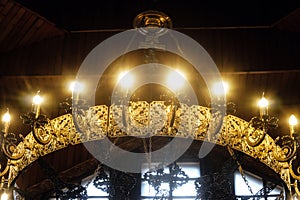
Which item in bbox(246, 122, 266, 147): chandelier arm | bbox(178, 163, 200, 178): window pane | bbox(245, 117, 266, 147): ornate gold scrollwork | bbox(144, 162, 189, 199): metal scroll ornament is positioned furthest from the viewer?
bbox(178, 163, 200, 178): window pane

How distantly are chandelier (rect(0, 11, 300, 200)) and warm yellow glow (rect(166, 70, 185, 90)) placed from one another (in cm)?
49

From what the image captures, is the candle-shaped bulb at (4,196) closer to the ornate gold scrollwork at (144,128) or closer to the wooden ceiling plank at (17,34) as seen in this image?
the ornate gold scrollwork at (144,128)

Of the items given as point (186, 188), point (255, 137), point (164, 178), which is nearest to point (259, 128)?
point (255, 137)

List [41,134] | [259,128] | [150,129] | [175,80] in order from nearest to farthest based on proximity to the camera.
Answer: [259,128] → [41,134] → [150,129] → [175,80]

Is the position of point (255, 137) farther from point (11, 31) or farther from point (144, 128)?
point (11, 31)

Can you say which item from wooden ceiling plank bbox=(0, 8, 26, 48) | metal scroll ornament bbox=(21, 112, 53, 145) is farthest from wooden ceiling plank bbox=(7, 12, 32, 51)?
metal scroll ornament bbox=(21, 112, 53, 145)

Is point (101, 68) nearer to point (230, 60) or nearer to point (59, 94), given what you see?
point (59, 94)

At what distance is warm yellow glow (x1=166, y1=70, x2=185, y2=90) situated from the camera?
5.88m

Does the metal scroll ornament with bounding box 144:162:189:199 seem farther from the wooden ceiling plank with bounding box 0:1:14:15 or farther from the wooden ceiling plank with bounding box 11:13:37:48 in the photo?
the wooden ceiling plank with bounding box 11:13:37:48

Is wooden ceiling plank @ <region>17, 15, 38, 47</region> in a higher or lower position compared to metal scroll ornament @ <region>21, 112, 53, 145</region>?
higher

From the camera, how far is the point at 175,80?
6.21 meters

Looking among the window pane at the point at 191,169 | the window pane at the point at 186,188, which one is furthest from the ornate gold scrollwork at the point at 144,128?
the window pane at the point at 191,169

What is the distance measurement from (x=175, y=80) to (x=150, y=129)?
105 cm

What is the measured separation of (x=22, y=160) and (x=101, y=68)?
6.47 ft
